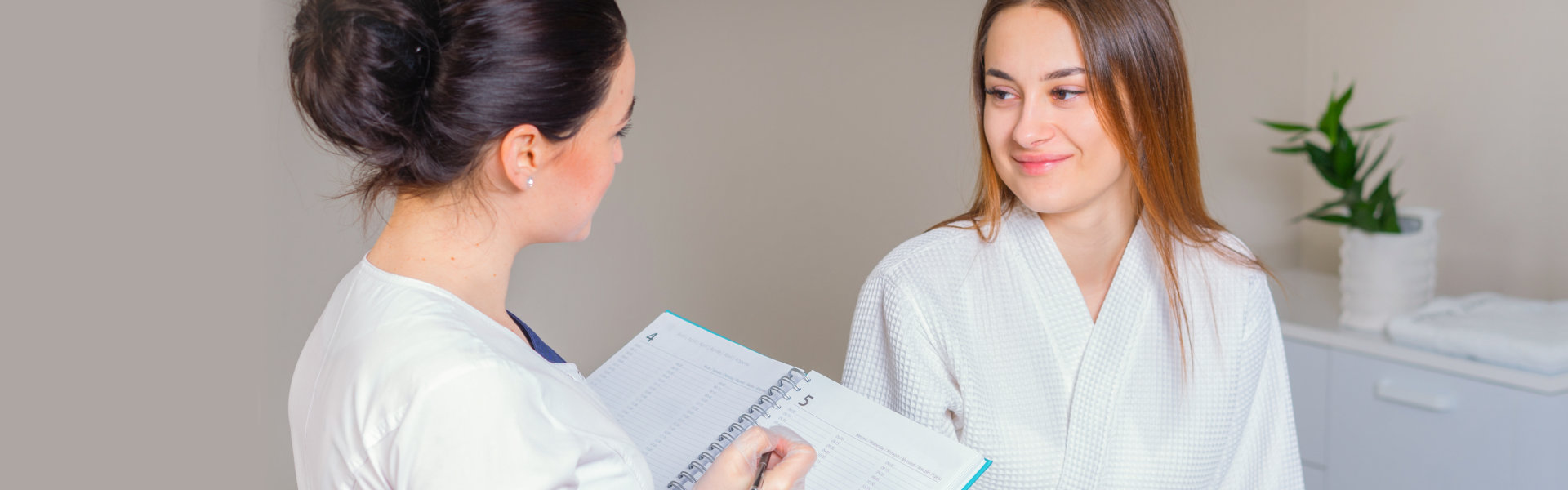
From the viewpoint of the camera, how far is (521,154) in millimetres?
741

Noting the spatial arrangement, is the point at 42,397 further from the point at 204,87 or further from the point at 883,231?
the point at 883,231

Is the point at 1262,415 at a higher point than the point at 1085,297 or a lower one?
lower

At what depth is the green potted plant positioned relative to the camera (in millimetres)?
2090

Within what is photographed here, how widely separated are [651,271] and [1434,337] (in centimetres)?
139

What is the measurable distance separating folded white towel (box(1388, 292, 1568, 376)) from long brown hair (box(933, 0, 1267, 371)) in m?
0.82

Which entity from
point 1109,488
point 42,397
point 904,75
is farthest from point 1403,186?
point 42,397

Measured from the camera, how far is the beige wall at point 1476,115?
7.23 feet

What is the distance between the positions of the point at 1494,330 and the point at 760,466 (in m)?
1.65

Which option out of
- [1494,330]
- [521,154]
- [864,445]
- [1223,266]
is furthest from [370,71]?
[1494,330]

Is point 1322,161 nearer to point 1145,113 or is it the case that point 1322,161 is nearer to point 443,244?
point 1145,113

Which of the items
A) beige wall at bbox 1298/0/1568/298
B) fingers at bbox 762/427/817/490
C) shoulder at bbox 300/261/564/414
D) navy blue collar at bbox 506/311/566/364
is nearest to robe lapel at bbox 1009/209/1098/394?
fingers at bbox 762/427/817/490

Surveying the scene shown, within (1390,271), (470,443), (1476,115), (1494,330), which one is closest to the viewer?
(470,443)

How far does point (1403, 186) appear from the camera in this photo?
251 cm

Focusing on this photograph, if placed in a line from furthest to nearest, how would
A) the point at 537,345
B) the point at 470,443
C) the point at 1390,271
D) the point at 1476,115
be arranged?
the point at 1476,115, the point at 1390,271, the point at 537,345, the point at 470,443
